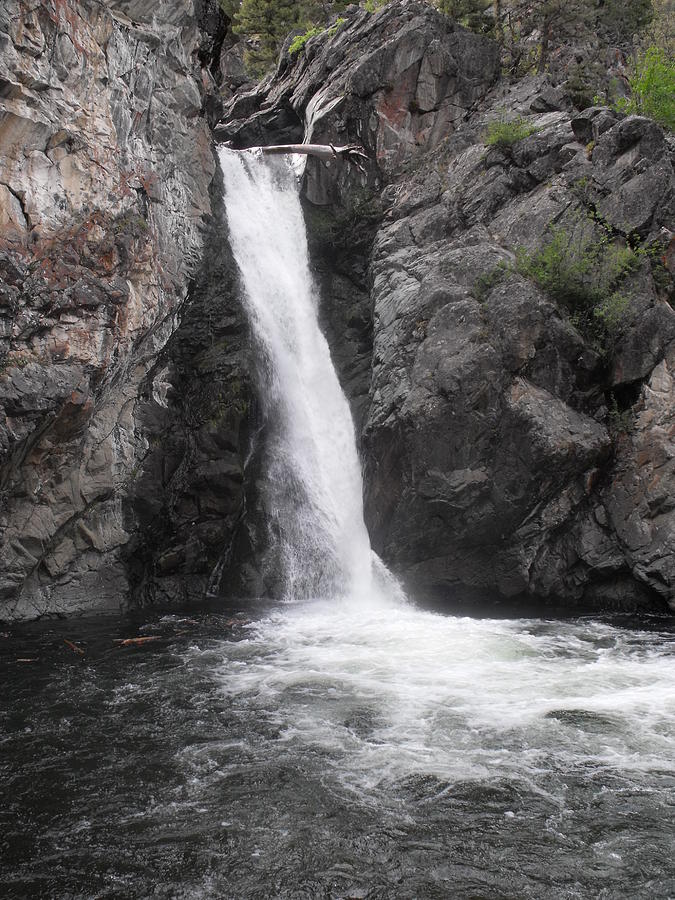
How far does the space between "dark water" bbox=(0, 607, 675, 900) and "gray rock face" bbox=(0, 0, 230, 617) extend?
3.27 meters

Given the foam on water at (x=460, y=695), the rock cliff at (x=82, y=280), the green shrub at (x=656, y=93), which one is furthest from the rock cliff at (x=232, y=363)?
the foam on water at (x=460, y=695)

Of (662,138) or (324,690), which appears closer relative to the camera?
(324,690)

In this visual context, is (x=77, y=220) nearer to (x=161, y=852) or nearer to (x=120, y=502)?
(x=120, y=502)

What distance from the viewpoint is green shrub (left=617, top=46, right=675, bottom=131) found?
17703 mm

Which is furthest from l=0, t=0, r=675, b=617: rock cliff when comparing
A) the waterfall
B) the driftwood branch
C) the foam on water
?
the driftwood branch

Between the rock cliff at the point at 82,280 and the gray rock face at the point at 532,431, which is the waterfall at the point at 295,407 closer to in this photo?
the gray rock face at the point at 532,431

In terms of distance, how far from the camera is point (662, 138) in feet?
52.4

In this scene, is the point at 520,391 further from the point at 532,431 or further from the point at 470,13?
the point at 470,13

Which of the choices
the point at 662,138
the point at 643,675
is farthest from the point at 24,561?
the point at 662,138

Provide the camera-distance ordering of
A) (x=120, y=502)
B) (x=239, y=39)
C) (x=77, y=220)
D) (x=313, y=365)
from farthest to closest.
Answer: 1. (x=239, y=39)
2. (x=313, y=365)
3. (x=120, y=502)
4. (x=77, y=220)

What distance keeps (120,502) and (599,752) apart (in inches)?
437

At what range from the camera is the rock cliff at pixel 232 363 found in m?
12.6

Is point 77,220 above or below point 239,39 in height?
below

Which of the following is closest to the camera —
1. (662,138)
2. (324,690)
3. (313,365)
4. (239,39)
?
(324,690)
